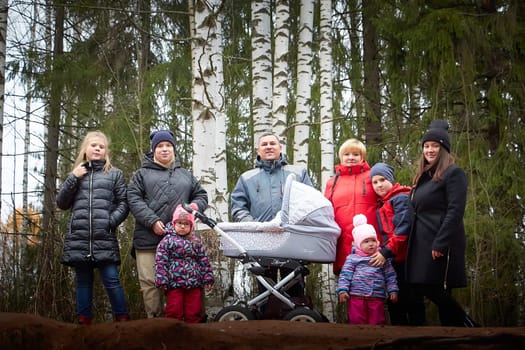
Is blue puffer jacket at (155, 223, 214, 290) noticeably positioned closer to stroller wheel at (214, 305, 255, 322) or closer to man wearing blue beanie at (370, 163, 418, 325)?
stroller wheel at (214, 305, 255, 322)

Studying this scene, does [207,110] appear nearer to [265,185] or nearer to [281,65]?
[265,185]

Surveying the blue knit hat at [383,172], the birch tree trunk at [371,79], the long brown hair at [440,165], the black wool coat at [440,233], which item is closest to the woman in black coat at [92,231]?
the blue knit hat at [383,172]

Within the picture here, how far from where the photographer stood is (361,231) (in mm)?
4934

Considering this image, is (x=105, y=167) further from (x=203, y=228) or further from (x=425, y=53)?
(x=425, y=53)

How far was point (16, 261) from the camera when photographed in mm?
6297

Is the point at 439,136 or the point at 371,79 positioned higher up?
the point at 371,79

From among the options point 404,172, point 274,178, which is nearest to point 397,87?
point 404,172

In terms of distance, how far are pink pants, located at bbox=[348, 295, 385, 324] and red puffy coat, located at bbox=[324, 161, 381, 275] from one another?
0.51 m

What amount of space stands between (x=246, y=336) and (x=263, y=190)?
1.77 m

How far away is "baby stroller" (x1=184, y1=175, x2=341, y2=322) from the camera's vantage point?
4.84m

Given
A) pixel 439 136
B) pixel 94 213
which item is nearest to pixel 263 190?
pixel 94 213

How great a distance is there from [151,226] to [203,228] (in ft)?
4.57

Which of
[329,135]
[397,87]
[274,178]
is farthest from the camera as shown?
[329,135]

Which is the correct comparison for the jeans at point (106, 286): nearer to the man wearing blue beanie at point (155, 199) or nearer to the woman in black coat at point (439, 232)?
the man wearing blue beanie at point (155, 199)
